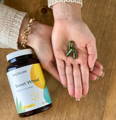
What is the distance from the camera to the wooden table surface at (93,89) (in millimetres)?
735

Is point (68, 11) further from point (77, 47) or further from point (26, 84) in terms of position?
point (26, 84)

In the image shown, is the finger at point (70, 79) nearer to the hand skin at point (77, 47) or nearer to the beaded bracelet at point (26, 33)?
the hand skin at point (77, 47)

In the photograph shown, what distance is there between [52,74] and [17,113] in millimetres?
129

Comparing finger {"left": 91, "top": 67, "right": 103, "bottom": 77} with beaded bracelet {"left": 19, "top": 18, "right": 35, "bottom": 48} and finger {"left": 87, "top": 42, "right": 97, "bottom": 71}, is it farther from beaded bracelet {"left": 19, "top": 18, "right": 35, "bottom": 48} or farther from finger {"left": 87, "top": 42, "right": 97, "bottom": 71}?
beaded bracelet {"left": 19, "top": 18, "right": 35, "bottom": 48}

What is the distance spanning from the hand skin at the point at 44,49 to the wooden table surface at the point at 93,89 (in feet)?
0.10

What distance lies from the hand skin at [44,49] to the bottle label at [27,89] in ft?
0.15

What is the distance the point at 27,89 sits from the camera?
68 centimetres

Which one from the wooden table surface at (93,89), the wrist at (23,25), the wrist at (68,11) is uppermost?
the wrist at (68,11)

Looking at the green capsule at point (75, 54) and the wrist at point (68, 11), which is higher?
the wrist at point (68, 11)

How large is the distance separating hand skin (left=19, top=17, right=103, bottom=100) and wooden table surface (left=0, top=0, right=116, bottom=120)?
30 millimetres

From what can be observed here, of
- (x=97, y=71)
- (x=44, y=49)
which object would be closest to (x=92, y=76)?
(x=97, y=71)

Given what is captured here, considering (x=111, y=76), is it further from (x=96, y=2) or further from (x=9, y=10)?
(x=9, y=10)

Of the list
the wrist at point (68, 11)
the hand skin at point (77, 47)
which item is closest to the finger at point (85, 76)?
the hand skin at point (77, 47)

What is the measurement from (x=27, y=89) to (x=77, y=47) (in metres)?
0.15
